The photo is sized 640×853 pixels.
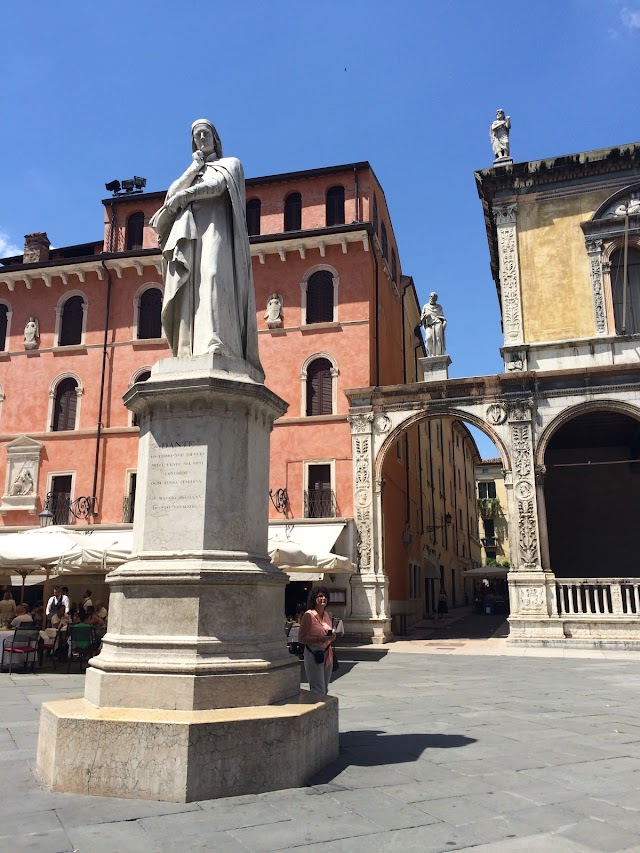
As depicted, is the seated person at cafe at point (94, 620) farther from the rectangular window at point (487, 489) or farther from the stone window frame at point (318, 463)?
the rectangular window at point (487, 489)

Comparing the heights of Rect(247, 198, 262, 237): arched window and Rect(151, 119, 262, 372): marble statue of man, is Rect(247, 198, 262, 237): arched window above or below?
above

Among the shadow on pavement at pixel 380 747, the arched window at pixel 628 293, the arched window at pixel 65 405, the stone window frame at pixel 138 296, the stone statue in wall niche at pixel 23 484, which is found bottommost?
the shadow on pavement at pixel 380 747

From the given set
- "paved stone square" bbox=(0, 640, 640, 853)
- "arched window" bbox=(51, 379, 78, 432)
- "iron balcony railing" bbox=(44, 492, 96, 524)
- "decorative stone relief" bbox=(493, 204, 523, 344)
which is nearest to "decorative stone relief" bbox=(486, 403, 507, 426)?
"decorative stone relief" bbox=(493, 204, 523, 344)

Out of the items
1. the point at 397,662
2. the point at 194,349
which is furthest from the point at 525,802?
the point at 397,662

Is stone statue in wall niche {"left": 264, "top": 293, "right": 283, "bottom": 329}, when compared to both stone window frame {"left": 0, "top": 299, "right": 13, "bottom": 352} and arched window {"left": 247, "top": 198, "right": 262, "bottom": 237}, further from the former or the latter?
stone window frame {"left": 0, "top": 299, "right": 13, "bottom": 352}

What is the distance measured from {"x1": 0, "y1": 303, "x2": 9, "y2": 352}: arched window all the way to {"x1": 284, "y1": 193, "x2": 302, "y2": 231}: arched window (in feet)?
35.9

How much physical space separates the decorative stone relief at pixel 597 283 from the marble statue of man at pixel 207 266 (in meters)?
16.6

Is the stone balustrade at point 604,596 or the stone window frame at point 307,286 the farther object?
the stone window frame at point 307,286

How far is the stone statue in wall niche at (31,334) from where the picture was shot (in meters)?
25.8

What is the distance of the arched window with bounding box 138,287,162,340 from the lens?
82.7 feet

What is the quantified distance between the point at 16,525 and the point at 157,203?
12702 mm

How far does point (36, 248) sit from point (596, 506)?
24.0m

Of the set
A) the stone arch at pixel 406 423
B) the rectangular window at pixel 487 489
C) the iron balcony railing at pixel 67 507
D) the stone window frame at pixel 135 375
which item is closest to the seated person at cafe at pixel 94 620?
the iron balcony railing at pixel 67 507

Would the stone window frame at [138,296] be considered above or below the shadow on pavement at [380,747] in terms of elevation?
above
